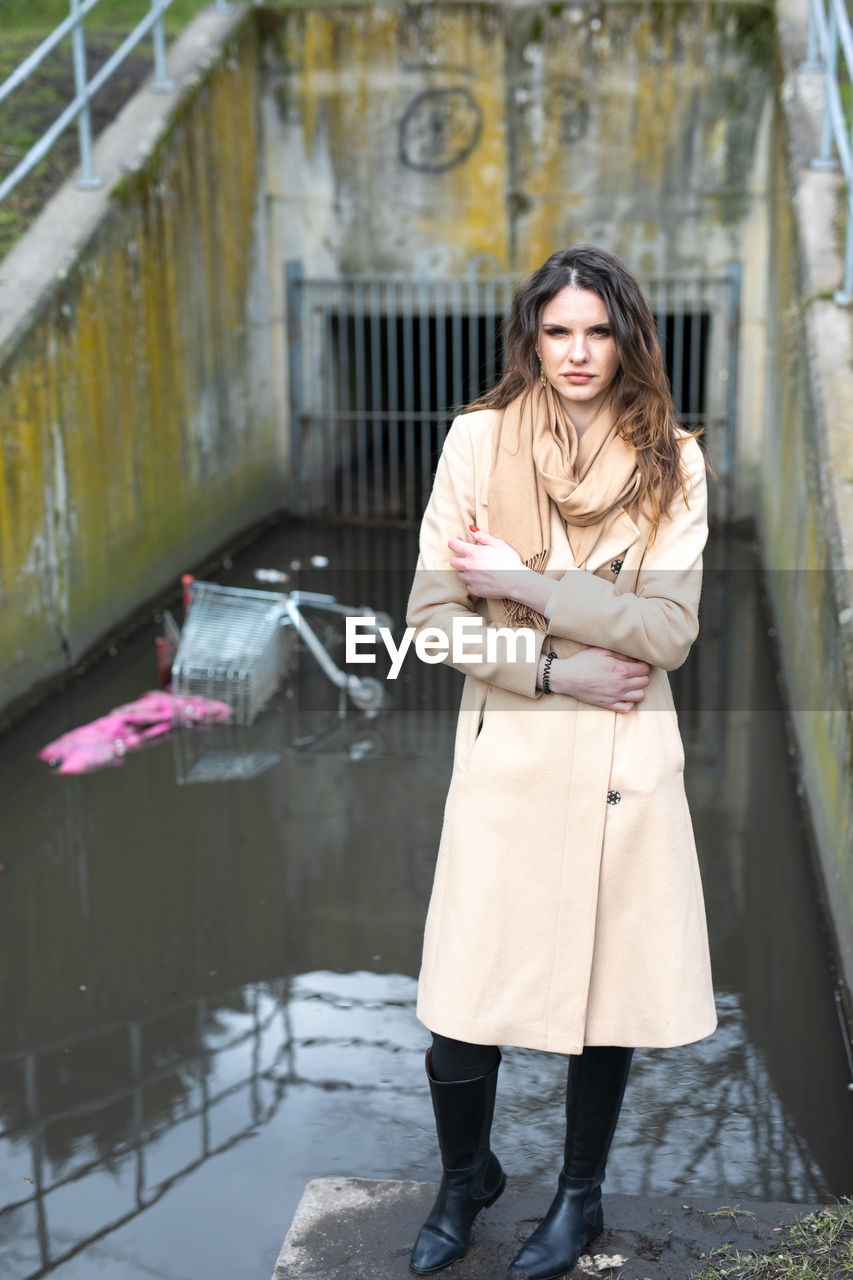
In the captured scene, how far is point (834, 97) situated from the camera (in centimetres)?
681

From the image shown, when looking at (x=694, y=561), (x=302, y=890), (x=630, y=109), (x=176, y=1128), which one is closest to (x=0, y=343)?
(x=302, y=890)

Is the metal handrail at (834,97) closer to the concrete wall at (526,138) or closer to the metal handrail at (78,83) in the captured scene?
the concrete wall at (526,138)

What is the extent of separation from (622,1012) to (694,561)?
0.88m

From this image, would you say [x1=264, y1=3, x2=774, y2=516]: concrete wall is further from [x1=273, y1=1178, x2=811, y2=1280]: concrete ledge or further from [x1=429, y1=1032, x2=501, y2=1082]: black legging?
[x1=429, y1=1032, x2=501, y2=1082]: black legging

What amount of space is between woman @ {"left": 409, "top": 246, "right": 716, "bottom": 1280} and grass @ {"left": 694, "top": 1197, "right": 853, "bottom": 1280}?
0.57m

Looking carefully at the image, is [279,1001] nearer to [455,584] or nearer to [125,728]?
[455,584]

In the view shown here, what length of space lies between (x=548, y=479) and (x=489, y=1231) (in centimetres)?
165

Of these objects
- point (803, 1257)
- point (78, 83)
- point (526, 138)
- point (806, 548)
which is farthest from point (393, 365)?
point (803, 1257)

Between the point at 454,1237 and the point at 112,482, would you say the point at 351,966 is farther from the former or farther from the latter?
the point at 112,482

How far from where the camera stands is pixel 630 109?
10078 millimetres

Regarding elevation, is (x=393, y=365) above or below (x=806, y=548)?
above

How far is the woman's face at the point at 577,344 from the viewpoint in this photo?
8.48 feet

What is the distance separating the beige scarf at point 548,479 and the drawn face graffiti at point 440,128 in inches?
325

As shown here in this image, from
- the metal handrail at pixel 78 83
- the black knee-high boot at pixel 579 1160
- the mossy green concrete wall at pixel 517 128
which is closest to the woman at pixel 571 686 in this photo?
the black knee-high boot at pixel 579 1160
